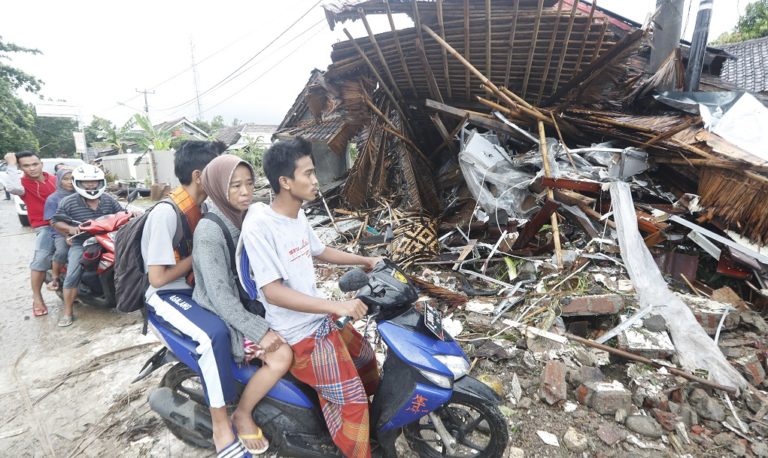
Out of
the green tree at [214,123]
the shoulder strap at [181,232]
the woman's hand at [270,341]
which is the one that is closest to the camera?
the woman's hand at [270,341]

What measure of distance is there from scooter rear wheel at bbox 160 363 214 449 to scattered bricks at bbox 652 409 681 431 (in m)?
2.95

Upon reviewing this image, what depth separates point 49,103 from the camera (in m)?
19.2

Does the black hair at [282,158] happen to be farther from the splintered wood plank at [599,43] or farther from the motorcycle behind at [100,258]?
the splintered wood plank at [599,43]

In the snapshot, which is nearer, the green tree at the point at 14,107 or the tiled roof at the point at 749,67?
the tiled roof at the point at 749,67

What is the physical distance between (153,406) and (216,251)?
1.23 meters

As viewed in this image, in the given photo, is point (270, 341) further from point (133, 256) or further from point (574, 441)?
point (574, 441)

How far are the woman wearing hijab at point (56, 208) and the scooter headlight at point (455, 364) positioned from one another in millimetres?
4809

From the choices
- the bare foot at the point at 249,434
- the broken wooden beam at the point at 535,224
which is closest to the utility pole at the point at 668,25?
the broken wooden beam at the point at 535,224

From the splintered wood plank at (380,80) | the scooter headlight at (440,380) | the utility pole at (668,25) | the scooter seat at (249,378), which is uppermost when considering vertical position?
the utility pole at (668,25)

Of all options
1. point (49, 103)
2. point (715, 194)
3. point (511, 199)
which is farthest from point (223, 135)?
point (715, 194)

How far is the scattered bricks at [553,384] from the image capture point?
2561mm

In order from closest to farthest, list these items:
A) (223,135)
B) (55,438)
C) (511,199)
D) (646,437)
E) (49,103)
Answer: (646,437) < (55,438) < (511,199) < (49,103) < (223,135)

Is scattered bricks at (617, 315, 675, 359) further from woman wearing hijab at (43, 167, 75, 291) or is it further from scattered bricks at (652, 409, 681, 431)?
woman wearing hijab at (43, 167, 75, 291)

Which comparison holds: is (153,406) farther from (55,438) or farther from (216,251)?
(216,251)
